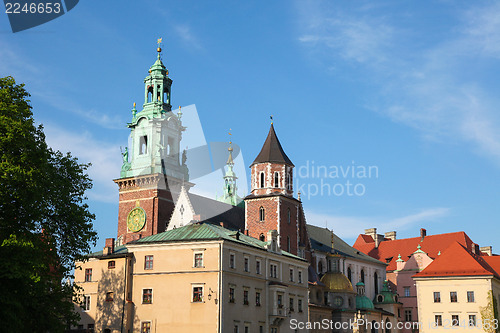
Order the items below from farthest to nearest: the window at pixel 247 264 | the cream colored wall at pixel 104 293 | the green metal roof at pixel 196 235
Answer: the window at pixel 247 264 → the cream colored wall at pixel 104 293 → the green metal roof at pixel 196 235

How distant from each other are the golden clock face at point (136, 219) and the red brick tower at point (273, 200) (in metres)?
12.2

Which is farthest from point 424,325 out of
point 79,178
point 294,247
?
point 79,178

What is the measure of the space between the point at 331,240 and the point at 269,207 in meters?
23.6

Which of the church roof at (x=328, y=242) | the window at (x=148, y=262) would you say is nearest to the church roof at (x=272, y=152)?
the church roof at (x=328, y=242)

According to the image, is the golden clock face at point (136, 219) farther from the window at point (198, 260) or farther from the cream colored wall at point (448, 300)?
the cream colored wall at point (448, 300)

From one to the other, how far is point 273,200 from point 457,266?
21011 mm

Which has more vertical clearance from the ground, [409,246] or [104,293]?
[409,246]

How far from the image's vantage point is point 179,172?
80.5 metres

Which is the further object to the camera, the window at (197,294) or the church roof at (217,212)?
the church roof at (217,212)

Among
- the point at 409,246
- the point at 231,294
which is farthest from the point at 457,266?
the point at 409,246

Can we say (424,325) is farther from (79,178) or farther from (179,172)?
(79,178)

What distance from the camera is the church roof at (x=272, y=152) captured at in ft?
246

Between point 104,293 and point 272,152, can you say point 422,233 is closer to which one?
point 272,152

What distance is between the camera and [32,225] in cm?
3894
